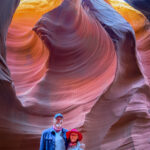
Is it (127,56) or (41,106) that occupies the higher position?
(127,56)

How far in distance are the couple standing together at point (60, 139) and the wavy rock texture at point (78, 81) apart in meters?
1.06

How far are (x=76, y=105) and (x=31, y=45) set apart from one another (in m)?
2.08

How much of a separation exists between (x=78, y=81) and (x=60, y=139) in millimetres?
2429

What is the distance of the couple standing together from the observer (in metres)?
2.00

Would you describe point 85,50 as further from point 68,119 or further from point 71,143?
point 71,143

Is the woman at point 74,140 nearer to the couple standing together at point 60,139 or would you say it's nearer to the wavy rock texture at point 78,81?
the couple standing together at point 60,139

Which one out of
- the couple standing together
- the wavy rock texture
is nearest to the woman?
the couple standing together

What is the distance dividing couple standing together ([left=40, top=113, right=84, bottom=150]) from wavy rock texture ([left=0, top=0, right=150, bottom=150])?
1.06m

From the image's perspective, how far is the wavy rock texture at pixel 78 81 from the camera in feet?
11.0

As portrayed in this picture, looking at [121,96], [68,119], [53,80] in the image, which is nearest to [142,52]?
[121,96]

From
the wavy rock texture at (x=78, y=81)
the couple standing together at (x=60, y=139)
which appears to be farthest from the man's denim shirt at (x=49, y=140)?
the wavy rock texture at (x=78, y=81)

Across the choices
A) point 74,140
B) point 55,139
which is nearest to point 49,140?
point 55,139

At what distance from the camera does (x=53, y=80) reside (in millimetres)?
4430

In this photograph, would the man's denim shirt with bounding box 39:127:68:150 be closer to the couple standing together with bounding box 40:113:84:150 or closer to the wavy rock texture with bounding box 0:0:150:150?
the couple standing together with bounding box 40:113:84:150
